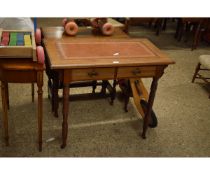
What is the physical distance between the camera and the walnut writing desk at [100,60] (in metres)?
1.50

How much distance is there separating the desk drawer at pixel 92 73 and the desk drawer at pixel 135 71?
0.18 feet

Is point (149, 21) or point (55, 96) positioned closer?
point (55, 96)

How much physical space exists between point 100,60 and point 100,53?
0.42ft

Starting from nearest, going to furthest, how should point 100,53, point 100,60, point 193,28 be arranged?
point 100,60 → point 100,53 → point 193,28

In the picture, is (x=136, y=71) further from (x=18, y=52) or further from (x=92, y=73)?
(x=18, y=52)

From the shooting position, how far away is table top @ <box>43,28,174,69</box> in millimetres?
1500

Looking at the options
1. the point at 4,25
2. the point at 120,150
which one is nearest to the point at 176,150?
the point at 120,150

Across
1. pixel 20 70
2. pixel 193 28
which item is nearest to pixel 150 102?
pixel 20 70

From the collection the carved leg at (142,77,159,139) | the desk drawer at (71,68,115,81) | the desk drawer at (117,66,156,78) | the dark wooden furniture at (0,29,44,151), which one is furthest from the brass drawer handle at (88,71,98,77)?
the carved leg at (142,77,159,139)

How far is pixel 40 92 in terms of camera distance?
157 centimetres

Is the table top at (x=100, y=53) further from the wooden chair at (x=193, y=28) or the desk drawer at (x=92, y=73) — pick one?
the wooden chair at (x=193, y=28)

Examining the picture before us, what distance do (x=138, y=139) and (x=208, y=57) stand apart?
1.31 m

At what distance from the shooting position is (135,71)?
161 centimetres

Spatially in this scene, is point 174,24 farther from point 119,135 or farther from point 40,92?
point 40,92
